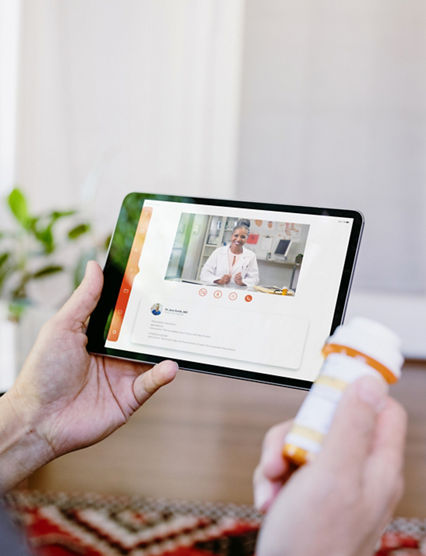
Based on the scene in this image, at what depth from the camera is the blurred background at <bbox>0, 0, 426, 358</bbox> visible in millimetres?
2176

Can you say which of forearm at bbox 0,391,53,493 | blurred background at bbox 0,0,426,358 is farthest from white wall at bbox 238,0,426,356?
forearm at bbox 0,391,53,493

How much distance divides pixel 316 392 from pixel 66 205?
2.05 metres

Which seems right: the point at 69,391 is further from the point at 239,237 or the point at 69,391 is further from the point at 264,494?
the point at 264,494

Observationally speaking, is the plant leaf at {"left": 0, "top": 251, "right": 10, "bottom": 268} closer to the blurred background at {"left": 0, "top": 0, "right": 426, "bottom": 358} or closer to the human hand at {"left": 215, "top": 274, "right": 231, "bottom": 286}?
the blurred background at {"left": 0, "top": 0, "right": 426, "bottom": 358}

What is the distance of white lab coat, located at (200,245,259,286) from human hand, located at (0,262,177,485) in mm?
138

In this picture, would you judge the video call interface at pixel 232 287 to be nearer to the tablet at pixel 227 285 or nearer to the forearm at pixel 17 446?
the tablet at pixel 227 285

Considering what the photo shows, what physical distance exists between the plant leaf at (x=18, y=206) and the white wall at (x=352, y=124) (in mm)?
831

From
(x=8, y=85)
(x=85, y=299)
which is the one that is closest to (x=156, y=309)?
(x=85, y=299)

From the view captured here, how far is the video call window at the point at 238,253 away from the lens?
0.78 m

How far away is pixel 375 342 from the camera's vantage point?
0.42 m

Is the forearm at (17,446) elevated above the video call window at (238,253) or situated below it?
below

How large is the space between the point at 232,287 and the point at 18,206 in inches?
54.3

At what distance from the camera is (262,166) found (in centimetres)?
229

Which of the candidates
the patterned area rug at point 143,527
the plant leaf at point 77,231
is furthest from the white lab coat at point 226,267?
the plant leaf at point 77,231
